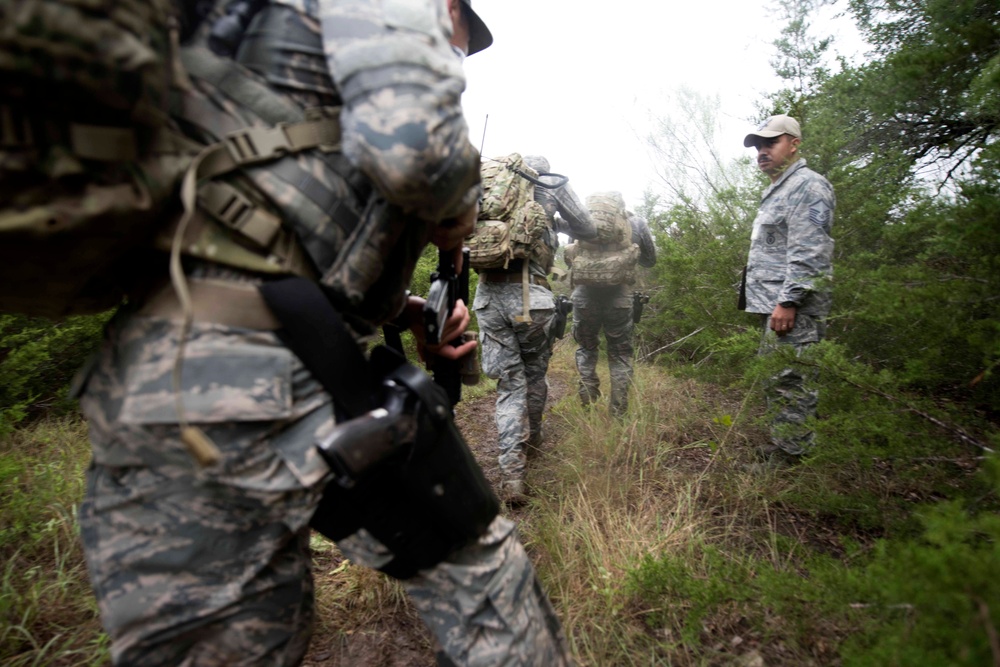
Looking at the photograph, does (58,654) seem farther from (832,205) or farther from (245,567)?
(832,205)

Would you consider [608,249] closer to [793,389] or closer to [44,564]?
[793,389]

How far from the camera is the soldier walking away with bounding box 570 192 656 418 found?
4.64 metres

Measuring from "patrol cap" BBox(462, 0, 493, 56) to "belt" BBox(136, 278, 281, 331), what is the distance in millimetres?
1320

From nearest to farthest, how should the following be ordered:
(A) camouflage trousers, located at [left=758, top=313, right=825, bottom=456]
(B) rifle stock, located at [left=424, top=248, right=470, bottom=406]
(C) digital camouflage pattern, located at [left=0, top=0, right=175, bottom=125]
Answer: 1. (C) digital camouflage pattern, located at [left=0, top=0, right=175, bottom=125]
2. (B) rifle stock, located at [left=424, top=248, right=470, bottom=406]
3. (A) camouflage trousers, located at [left=758, top=313, right=825, bottom=456]

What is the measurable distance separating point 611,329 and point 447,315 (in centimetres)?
334

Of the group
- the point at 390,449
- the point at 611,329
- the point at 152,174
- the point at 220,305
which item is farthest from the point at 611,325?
the point at 152,174

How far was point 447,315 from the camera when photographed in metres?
1.58

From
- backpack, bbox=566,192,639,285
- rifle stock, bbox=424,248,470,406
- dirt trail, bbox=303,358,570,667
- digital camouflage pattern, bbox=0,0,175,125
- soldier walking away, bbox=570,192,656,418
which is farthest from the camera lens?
soldier walking away, bbox=570,192,656,418

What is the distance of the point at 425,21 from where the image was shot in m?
1.01

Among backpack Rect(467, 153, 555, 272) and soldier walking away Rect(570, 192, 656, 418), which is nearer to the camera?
backpack Rect(467, 153, 555, 272)

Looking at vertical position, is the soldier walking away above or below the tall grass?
above

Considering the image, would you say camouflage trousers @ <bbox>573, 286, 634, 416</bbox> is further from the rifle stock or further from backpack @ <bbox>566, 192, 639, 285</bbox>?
the rifle stock

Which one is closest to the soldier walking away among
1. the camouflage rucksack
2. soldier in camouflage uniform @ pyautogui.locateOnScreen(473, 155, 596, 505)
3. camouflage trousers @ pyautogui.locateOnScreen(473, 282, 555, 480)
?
soldier in camouflage uniform @ pyautogui.locateOnScreen(473, 155, 596, 505)

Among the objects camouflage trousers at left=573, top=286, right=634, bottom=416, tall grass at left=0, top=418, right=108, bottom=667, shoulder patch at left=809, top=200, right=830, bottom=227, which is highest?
shoulder patch at left=809, top=200, right=830, bottom=227
